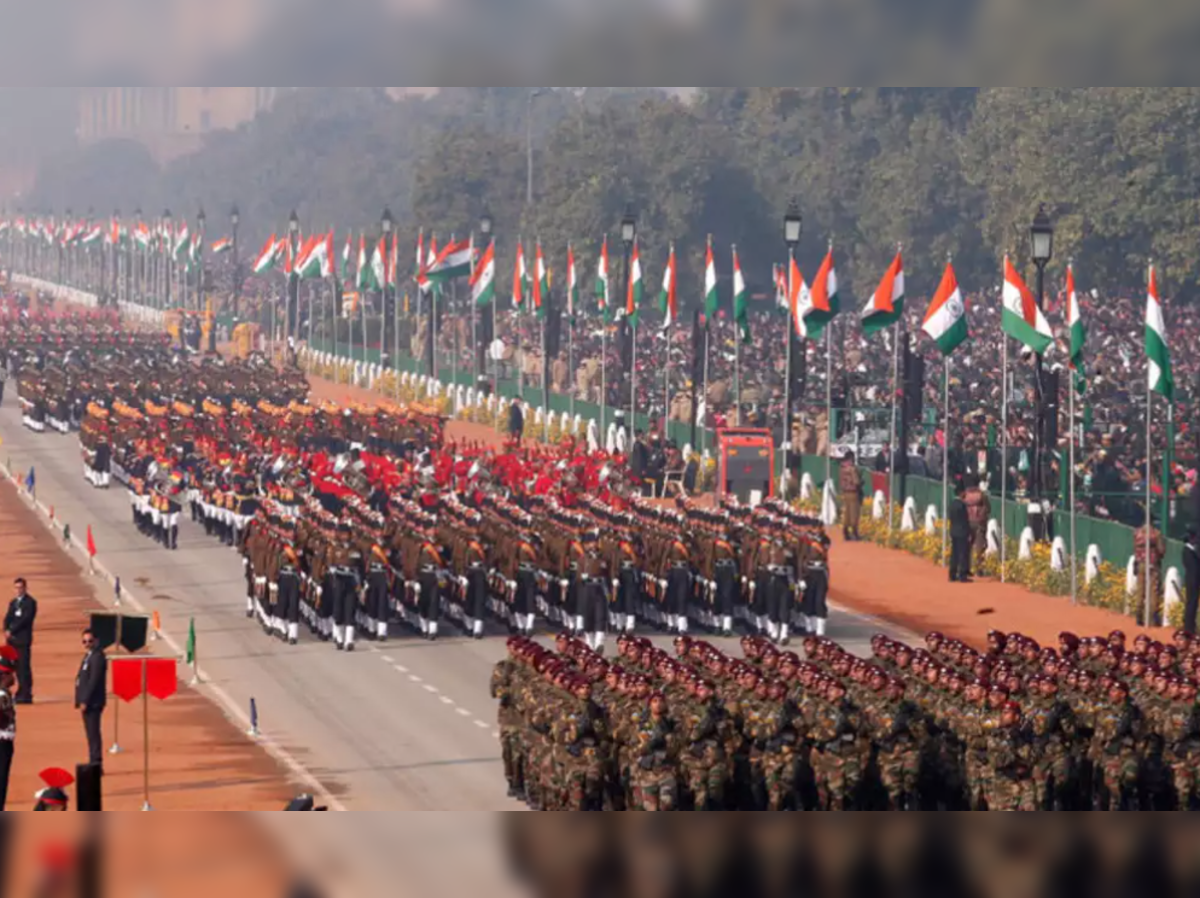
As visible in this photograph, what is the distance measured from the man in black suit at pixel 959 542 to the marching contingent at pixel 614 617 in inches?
123

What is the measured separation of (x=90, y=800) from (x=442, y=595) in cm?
2610

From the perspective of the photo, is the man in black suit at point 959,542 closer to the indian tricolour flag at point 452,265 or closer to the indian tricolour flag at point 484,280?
the indian tricolour flag at point 484,280

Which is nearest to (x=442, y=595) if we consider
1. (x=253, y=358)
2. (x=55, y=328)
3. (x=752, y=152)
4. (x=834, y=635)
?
(x=834, y=635)

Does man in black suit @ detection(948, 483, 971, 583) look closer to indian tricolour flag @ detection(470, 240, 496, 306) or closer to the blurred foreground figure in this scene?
the blurred foreground figure

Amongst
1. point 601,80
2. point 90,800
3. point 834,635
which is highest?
point 601,80

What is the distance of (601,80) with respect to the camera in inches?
198

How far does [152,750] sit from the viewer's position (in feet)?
76.2

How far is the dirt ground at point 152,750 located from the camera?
816 inches

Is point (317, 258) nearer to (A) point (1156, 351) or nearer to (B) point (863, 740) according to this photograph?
(A) point (1156, 351)

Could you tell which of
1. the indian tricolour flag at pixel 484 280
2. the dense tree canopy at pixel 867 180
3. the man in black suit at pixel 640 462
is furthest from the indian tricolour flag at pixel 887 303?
the dense tree canopy at pixel 867 180

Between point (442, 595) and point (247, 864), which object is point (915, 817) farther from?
point (442, 595)

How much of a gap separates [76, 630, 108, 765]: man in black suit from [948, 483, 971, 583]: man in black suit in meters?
16.7

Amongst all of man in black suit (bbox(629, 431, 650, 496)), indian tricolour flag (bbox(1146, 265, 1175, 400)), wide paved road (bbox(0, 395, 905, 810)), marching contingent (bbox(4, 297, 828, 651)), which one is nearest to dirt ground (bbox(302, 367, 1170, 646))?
wide paved road (bbox(0, 395, 905, 810))

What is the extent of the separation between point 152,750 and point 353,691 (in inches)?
154
